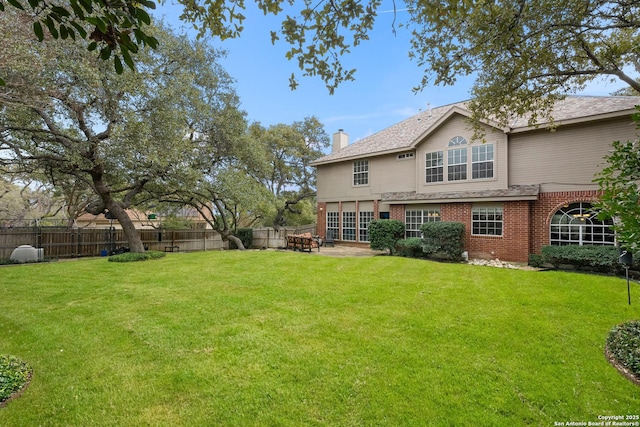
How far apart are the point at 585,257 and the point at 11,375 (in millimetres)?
14306

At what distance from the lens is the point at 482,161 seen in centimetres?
1384

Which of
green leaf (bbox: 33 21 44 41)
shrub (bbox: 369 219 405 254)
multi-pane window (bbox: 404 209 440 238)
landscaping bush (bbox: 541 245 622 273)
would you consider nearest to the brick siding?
landscaping bush (bbox: 541 245 622 273)

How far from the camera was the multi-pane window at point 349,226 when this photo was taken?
1905cm

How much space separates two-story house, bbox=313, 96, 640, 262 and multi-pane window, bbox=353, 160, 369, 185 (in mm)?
169

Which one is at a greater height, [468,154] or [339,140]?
[339,140]

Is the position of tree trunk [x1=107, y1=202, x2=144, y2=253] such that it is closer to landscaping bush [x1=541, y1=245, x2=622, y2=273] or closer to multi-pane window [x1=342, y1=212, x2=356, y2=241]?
multi-pane window [x1=342, y1=212, x2=356, y2=241]

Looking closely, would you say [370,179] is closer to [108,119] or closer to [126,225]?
[108,119]

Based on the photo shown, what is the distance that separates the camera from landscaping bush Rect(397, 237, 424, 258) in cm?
1377

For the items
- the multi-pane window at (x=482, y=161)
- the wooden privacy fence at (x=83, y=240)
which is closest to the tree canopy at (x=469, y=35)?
the multi-pane window at (x=482, y=161)

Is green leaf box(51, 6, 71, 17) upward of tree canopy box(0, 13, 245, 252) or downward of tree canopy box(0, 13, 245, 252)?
downward

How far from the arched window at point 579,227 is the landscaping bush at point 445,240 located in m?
3.43

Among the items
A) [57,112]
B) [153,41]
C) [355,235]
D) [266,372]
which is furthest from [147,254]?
[153,41]

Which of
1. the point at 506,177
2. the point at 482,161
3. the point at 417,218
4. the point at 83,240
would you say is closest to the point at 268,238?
the point at 83,240

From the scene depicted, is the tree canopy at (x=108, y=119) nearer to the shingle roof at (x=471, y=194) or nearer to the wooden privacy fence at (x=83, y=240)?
the wooden privacy fence at (x=83, y=240)
